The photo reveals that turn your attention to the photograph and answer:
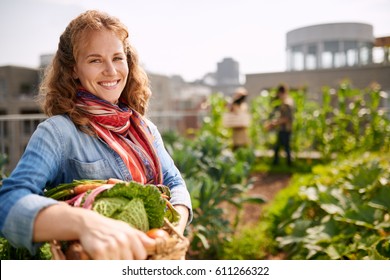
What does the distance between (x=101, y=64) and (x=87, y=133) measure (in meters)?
0.16

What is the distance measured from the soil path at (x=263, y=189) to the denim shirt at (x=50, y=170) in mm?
2136

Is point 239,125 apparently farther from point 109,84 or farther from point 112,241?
point 112,241

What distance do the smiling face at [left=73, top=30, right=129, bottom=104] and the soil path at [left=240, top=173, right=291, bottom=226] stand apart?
2.15 m

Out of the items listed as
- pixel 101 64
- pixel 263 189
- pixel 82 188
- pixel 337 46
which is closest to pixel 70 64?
pixel 101 64

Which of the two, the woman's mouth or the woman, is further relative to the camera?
the woman's mouth

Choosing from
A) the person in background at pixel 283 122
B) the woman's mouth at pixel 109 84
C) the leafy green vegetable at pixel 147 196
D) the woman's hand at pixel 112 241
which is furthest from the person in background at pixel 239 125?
the woman's hand at pixel 112 241

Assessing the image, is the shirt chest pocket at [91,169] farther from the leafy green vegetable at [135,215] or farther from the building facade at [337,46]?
the building facade at [337,46]

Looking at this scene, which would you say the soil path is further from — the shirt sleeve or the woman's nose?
the woman's nose

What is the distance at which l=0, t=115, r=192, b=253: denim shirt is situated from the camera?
70 centimetres

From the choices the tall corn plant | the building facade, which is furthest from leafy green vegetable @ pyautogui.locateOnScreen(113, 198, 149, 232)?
the building facade

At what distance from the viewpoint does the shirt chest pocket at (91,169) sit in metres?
0.87

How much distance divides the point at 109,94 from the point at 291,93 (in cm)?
492

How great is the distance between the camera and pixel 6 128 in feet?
9.89
